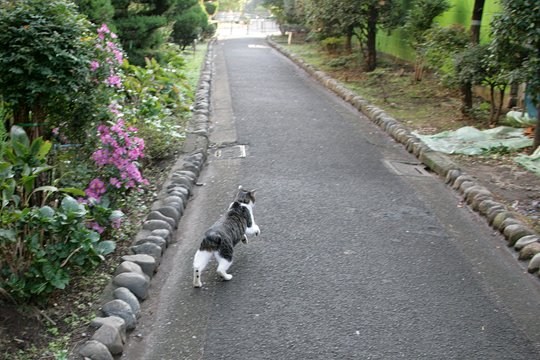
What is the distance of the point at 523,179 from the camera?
6.81 metres

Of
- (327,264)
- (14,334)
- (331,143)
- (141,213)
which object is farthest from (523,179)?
(14,334)

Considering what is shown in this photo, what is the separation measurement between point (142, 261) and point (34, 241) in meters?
1.02

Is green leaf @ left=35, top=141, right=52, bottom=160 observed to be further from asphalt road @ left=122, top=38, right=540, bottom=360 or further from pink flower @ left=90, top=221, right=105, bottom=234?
asphalt road @ left=122, top=38, right=540, bottom=360

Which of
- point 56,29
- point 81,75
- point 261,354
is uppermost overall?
point 56,29

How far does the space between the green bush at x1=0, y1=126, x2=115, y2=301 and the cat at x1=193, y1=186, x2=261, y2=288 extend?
0.73 meters

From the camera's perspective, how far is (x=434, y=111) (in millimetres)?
10266

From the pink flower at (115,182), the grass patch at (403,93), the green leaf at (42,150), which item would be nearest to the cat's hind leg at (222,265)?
the pink flower at (115,182)

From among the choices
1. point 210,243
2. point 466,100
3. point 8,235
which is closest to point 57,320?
point 8,235

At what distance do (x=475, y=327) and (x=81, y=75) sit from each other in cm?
359

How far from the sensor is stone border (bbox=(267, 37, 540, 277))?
507cm

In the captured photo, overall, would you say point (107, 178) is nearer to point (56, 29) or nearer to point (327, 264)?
point (56, 29)

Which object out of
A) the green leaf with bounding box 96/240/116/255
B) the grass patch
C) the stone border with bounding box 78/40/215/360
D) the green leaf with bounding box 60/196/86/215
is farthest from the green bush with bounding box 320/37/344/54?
the green leaf with bounding box 60/196/86/215

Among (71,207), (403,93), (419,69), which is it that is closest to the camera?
(71,207)

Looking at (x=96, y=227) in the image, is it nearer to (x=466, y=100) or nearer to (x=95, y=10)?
(x=95, y=10)
